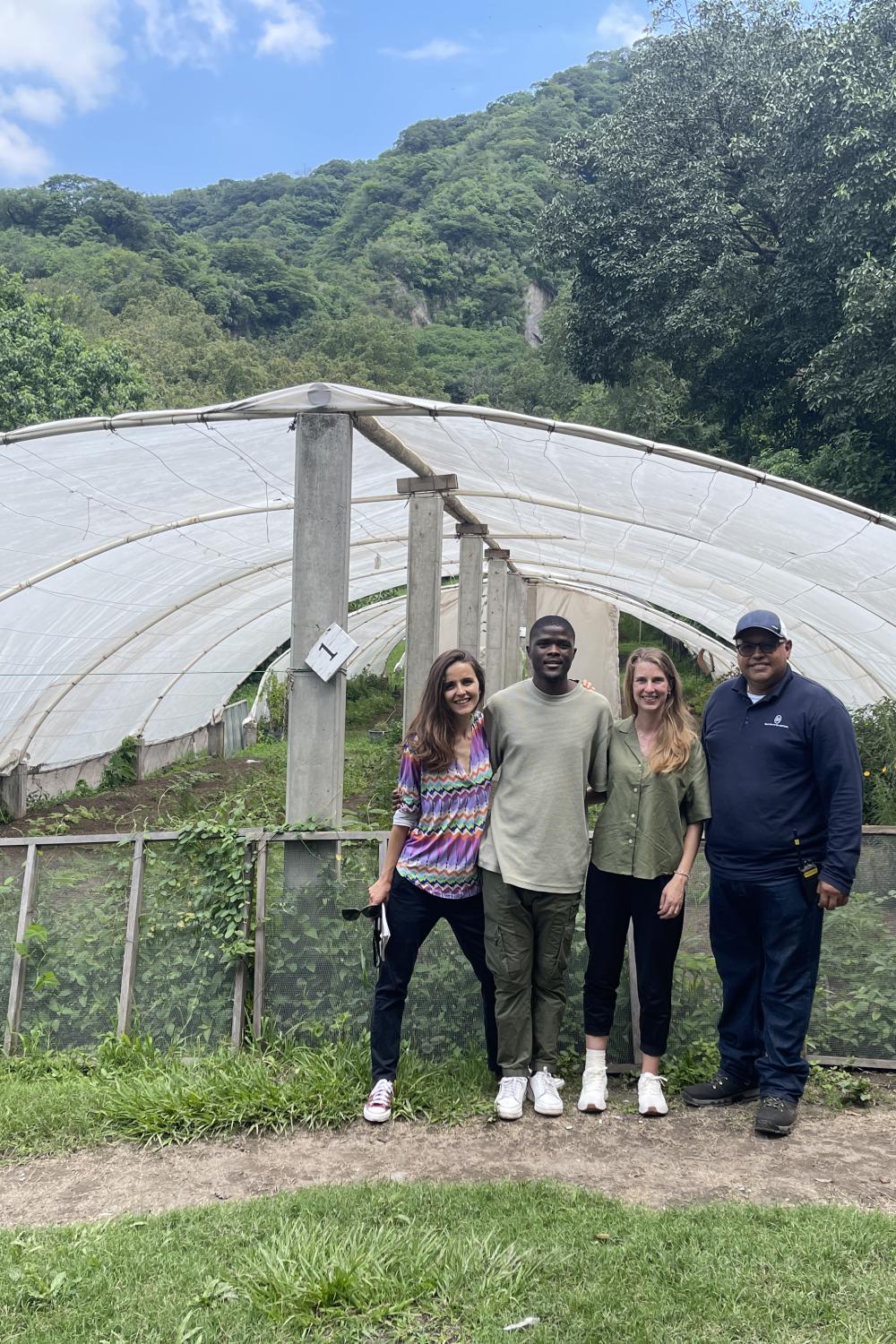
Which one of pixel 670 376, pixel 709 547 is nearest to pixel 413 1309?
pixel 709 547

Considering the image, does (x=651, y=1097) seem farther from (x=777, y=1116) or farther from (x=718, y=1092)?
(x=777, y=1116)

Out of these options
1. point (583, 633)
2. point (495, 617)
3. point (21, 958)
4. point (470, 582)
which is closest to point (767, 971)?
point (21, 958)

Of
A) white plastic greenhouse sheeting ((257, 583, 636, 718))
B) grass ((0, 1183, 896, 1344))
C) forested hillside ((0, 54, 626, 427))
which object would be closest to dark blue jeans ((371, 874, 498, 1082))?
grass ((0, 1183, 896, 1344))

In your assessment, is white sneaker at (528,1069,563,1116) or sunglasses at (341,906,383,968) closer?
white sneaker at (528,1069,563,1116)

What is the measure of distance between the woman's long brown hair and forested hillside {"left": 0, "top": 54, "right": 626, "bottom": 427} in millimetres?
23064

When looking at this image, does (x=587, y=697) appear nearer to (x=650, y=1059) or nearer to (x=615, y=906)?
(x=615, y=906)

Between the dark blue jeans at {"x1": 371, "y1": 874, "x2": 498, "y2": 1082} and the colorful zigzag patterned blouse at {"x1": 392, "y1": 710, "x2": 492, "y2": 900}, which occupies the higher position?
the colorful zigzag patterned blouse at {"x1": 392, "y1": 710, "x2": 492, "y2": 900}

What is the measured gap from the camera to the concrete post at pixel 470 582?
9.99 metres

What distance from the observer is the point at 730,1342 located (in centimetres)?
246

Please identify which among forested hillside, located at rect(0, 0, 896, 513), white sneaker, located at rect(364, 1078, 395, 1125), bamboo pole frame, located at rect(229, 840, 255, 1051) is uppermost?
forested hillside, located at rect(0, 0, 896, 513)

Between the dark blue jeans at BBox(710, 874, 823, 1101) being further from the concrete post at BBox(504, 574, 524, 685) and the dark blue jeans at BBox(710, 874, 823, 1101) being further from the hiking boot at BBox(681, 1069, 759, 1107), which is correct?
the concrete post at BBox(504, 574, 524, 685)

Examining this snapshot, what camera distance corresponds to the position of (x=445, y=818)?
3781mm

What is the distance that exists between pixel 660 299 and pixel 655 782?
15876 millimetres

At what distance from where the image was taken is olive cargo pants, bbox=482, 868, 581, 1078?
3711mm
